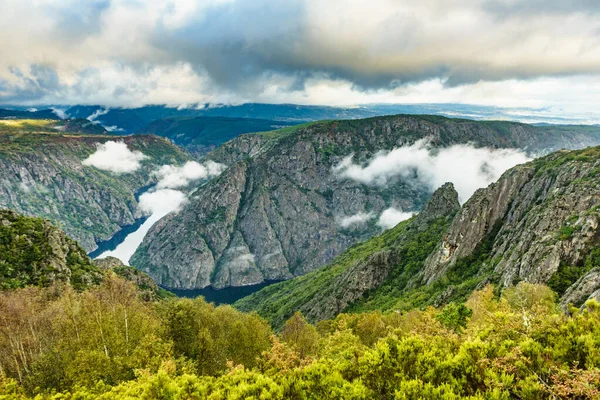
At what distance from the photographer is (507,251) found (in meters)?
110

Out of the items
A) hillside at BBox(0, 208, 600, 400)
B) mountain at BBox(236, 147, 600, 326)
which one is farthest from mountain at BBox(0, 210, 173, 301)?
mountain at BBox(236, 147, 600, 326)

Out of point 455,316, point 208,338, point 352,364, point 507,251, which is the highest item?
point 352,364

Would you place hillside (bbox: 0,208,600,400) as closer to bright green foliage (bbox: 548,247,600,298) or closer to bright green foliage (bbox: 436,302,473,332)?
bright green foliage (bbox: 436,302,473,332)

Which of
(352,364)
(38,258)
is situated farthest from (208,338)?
(38,258)

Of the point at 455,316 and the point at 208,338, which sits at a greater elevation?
the point at 208,338

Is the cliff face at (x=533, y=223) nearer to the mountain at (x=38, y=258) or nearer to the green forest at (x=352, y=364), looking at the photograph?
the green forest at (x=352, y=364)

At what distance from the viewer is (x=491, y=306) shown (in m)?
58.5

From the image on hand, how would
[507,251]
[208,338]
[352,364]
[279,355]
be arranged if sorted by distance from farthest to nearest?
[507,251] < [208,338] < [279,355] < [352,364]

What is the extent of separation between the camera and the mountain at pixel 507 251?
260 ft

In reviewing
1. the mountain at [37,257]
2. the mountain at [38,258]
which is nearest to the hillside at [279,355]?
the mountain at [38,258]

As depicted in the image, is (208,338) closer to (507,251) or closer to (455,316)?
(455,316)

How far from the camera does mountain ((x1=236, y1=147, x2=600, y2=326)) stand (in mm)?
79312

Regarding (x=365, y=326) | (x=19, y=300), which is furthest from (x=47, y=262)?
(x=365, y=326)

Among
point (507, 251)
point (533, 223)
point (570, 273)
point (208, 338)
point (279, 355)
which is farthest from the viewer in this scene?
point (507, 251)
